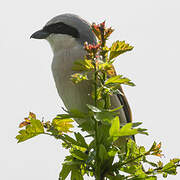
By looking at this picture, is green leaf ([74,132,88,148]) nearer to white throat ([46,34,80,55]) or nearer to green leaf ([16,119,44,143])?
green leaf ([16,119,44,143])

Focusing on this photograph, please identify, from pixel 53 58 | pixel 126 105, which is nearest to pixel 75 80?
A: pixel 53 58

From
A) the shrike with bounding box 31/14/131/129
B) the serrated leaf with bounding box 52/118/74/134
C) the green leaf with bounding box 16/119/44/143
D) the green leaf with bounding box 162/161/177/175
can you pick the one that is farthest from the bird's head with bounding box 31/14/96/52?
the green leaf with bounding box 162/161/177/175

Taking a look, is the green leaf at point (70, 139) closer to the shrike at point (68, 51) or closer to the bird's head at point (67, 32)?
the shrike at point (68, 51)

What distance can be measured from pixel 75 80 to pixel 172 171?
480 millimetres

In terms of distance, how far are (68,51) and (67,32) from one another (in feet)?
0.60

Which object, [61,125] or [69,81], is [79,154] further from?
[69,81]

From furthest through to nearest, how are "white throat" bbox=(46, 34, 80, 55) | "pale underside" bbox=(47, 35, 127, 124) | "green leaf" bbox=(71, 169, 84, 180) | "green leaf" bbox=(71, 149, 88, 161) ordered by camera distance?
"white throat" bbox=(46, 34, 80, 55), "pale underside" bbox=(47, 35, 127, 124), "green leaf" bbox=(71, 169, 84, 180), "green leaf" bbox=(71, 149, 88, 161)

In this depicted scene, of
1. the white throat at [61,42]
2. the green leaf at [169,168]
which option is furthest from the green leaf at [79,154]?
the white throat at [61,42]

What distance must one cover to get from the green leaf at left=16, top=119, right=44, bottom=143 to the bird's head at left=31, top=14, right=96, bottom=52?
131 cm

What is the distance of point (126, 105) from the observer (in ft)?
9.46

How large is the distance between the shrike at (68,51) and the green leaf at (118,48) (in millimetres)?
1168

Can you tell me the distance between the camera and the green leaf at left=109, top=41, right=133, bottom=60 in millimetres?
1177

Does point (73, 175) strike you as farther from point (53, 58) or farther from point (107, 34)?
point (53, 58)

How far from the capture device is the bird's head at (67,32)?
8.47ft
